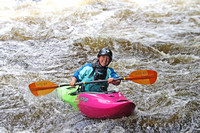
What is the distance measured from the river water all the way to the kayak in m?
0.10

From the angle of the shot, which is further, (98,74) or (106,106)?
(98,74)

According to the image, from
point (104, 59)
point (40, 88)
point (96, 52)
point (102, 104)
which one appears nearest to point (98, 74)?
point (104, 59)

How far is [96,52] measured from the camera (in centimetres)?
613

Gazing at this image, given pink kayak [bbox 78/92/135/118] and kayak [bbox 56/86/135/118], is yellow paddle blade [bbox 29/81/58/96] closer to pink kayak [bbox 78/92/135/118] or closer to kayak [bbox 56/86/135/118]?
kayak [bbox 56/86/135/118]

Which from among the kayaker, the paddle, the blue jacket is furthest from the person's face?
the paddle

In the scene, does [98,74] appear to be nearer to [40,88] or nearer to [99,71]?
[99,71]

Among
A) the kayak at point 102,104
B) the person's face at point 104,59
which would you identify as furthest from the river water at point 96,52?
the person's face at point 104,59

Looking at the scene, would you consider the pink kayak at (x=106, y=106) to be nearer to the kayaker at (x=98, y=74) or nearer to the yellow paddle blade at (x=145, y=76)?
the kayaker at (x=98, y=74)

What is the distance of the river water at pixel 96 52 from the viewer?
3.17m

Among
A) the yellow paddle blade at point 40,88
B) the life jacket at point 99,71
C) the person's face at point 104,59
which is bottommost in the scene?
the yellow paddle blade at point 40,88

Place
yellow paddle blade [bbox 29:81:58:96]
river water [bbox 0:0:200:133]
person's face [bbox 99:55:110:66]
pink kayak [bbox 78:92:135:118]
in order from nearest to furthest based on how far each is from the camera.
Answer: pink kayak [bbox 78:92:135:118] < river water [bbox 0:0:200:133] < person's face [bbox 99:55:110:66] < yellow paddle blade [bbox 29:81:58:96]

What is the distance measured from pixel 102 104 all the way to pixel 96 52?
10.4 ft

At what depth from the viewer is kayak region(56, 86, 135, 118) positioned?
3.01 meters

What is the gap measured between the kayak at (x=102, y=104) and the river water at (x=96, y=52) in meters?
0.10
